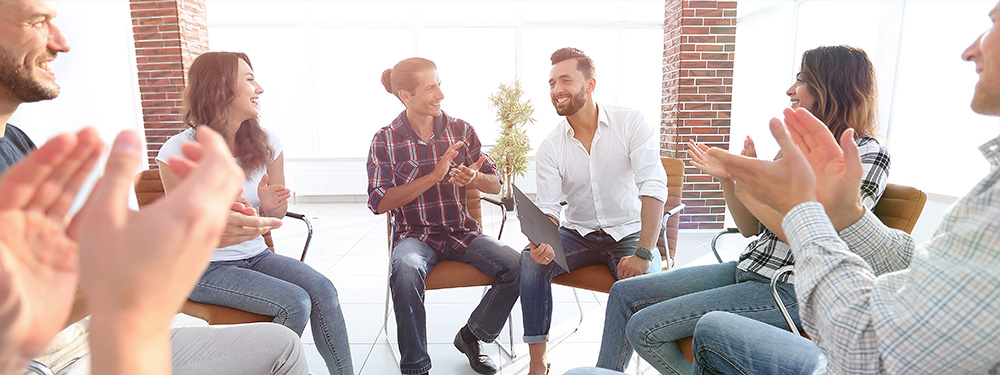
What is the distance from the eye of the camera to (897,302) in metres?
0.70

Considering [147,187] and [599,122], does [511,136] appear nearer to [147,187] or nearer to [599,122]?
[599,122]

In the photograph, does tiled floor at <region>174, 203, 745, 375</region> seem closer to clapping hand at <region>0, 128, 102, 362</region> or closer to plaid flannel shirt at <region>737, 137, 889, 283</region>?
plaid flannel shirt at <region>737, 137, 889, 283</region>

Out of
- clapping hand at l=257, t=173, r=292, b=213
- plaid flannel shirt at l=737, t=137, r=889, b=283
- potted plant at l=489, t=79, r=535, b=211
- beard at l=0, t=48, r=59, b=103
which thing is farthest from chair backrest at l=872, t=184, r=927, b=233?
potted plant at l=489, t=79, r=535, b=211

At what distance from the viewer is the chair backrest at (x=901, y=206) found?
151cm

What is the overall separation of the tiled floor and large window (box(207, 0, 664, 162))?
2.09 m

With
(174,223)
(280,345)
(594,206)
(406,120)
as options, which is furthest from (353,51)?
(174,223)

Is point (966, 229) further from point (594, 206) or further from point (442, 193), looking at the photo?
point (442, 193)

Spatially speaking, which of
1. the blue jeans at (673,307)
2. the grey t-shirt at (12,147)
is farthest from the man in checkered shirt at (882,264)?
the grey t-shirt at (12,147)

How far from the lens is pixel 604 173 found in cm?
232

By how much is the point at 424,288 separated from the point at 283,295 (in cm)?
54

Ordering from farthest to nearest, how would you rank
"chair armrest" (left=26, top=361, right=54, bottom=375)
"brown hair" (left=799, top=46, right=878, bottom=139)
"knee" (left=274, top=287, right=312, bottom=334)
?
"knee" (left=274, top=287, right=312, bottom=334)
"brown hair" (left=799, top=46, right=878, bottom=139)
"chair armrest" (left=26, top=361, right=54, bottom=375)

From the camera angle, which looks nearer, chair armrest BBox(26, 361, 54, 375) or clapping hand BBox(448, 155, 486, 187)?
chair armrest BBox(26, 361, 54, 375)

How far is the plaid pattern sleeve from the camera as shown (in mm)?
615

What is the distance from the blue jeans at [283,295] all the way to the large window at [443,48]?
480 centimetres
